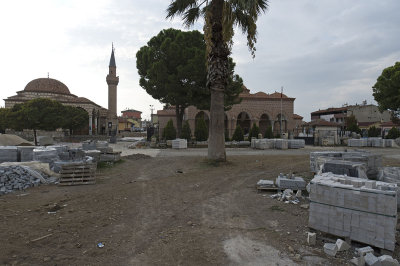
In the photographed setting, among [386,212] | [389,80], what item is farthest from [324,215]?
[389,80]

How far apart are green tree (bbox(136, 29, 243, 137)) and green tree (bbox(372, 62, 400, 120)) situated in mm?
15132

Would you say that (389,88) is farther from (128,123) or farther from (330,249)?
(128,123)

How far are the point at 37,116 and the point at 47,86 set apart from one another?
25757 mm

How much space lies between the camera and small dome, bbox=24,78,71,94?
48.8 metres

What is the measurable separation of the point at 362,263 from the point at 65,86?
61.6 m

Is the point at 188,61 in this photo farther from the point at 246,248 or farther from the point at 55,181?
the point at 246,248

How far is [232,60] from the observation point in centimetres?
2105

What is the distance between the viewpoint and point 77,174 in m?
7.50

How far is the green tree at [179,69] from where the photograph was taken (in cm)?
1920

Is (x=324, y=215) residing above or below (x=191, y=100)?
below

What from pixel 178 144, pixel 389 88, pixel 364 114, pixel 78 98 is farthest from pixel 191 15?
pixel 364 114

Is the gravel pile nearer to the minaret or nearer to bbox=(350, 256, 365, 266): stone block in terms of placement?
bbox=(350, 256, 365, 266): stone block

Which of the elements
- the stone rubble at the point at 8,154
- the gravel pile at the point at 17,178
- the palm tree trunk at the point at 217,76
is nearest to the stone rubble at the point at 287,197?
the palm tree trunk at the point at 217,76

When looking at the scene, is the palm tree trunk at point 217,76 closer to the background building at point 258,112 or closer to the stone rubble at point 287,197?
the stone rubble at point 287,197
